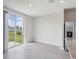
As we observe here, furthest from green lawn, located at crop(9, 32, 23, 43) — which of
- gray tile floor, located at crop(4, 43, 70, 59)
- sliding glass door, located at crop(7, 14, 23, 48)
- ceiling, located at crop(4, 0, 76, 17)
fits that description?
ceiling, located at crop(4, 0, 76, 17)

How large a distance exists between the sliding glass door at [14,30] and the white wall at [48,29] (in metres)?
1.76

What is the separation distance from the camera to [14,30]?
6.70m

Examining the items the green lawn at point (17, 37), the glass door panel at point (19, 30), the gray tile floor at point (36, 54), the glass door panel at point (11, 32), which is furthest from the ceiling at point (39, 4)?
the gray tile floor at point (36, 54)

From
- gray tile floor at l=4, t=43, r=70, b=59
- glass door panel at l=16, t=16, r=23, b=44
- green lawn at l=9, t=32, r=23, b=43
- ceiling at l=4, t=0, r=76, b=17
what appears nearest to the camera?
gray tile floor at l=4, t=43, r=70, b=59

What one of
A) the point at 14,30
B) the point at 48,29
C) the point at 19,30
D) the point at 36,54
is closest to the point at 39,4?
the point at 36,54

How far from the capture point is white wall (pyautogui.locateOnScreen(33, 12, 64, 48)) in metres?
7.30

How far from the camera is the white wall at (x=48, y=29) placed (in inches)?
287

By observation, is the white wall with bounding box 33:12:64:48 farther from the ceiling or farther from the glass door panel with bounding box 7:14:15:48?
the glass door panel with bounding box 7:14:15:48

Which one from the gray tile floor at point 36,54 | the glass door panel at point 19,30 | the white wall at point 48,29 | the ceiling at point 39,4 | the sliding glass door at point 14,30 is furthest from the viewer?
the white wall at point 48,29

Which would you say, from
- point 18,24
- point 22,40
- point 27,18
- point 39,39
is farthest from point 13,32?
point 39,39

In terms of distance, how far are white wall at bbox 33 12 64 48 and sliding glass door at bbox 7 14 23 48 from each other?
69.5 inches

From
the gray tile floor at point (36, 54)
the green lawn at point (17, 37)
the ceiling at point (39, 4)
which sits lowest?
the gray tile floor at point (36, 54)

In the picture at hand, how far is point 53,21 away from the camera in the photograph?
7.54 meters

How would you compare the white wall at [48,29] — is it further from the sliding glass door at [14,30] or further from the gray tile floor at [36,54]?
the gray tile floor at [36,54]
